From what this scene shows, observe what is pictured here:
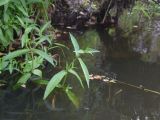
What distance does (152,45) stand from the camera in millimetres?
4414

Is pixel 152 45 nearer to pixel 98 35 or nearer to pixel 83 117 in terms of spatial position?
pixel 98 35

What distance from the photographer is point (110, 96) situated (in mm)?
2797

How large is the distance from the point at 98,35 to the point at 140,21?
1.47 metres

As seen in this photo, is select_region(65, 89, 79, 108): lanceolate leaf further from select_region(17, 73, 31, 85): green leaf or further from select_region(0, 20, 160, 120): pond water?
select_region(17, 73, 31, 85): green leaf

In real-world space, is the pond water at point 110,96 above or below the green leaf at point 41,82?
below

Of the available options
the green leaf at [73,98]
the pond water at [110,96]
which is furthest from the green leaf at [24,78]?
the green leaf at [73,98]

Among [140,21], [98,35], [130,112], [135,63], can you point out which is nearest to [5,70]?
[130,112]

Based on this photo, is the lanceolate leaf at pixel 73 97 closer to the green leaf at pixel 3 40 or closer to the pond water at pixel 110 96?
the pond water at pixel 110 96

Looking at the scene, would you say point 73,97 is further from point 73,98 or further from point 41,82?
point 41,82

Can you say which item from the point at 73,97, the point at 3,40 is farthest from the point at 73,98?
the point at 3,40

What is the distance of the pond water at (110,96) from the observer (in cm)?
245

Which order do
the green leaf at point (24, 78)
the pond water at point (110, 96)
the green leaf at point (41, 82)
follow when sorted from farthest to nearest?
the green leaf at point (41, 82) < the green leaf at point (24, 78) < the pond water at point (110, 96)

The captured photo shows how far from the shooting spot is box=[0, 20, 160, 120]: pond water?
2447 millimetres

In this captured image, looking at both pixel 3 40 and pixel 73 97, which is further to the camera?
pixel 3 40
